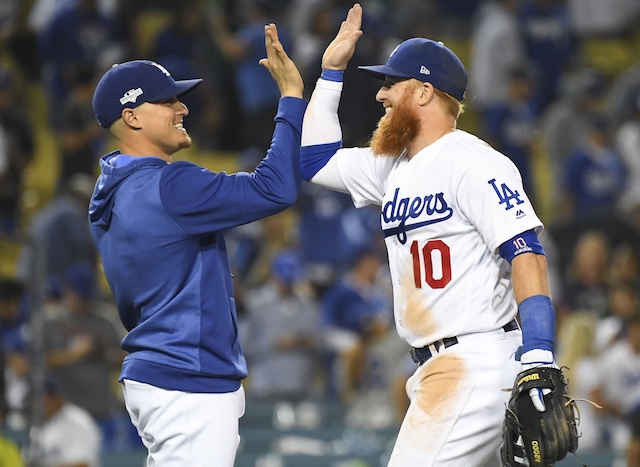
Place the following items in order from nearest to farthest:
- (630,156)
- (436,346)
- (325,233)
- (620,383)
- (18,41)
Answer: (436,346) < (620,383) < (325,233) < (630,156) < (18,41)

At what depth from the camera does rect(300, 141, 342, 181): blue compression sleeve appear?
16.3 ft

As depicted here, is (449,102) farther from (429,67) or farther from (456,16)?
(456,16)

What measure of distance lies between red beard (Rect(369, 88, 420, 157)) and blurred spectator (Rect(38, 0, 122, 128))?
8.20 meters

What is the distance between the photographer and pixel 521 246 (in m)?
4.27

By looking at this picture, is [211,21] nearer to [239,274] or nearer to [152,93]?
[239,274]

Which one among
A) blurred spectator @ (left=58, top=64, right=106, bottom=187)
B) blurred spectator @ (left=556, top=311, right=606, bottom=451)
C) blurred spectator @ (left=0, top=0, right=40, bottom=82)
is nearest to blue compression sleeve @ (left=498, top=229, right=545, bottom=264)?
blurred spectator @ (left=556, top=311, right=606, bottom=451)

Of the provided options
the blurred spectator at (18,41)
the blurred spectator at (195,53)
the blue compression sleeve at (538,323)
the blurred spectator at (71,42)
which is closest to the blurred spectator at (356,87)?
the blurred spectator at (195,53)

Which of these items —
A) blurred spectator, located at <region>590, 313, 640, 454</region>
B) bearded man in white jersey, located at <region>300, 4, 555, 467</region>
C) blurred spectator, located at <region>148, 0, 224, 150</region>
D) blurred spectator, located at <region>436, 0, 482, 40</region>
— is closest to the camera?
bearded man in white jersey, located at <region>300, 4, 555, 467</region>

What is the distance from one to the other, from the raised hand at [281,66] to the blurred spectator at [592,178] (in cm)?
743

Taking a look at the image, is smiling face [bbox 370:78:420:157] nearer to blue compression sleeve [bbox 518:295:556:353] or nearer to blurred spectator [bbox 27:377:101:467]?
blue compression sleeve [bbox 518:295:556:353]

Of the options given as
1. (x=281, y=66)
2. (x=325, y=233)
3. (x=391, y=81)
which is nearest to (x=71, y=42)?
(x=325, y=233)

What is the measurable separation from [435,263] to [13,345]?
17.6ft

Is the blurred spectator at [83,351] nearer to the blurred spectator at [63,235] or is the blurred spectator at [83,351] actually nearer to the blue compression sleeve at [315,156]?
the blurred spectator at [63,235]

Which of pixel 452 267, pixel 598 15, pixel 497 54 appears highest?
pixel 598 15
